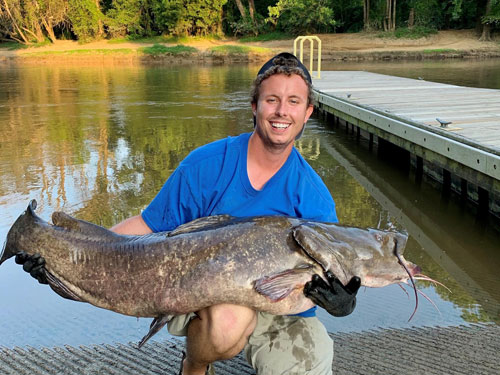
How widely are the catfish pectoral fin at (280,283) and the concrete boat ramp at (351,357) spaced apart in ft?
2.77

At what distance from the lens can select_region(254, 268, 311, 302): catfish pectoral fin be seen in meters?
2.48

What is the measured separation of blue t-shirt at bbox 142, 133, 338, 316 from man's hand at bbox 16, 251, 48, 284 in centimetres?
59

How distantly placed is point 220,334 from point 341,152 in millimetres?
8276

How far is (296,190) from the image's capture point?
2.88 m

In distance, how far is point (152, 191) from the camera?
24.9 feet

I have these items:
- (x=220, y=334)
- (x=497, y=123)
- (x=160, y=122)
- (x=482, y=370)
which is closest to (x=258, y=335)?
(x=220, y=334)

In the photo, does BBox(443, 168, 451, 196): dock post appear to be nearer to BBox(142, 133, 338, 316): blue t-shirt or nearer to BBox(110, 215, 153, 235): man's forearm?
BBox(142, 133, 338, 316): blue t-shirt

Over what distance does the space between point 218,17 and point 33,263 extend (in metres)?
48.9

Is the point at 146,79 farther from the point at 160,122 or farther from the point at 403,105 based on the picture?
the point at 403,105

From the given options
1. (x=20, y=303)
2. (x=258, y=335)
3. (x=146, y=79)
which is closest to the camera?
(x=258, y=335)

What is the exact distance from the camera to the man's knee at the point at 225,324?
2.54 m

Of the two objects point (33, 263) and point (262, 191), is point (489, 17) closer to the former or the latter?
point (262, 191)

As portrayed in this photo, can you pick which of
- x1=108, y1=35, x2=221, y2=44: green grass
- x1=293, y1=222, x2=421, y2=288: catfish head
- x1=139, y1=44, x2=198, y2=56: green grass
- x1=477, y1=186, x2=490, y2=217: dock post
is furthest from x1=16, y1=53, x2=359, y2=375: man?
x1=108, y1=35, x2=221, y2=44: green grass

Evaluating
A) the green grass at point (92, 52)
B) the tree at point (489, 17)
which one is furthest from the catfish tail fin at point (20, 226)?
the tree at point (489, 17)
